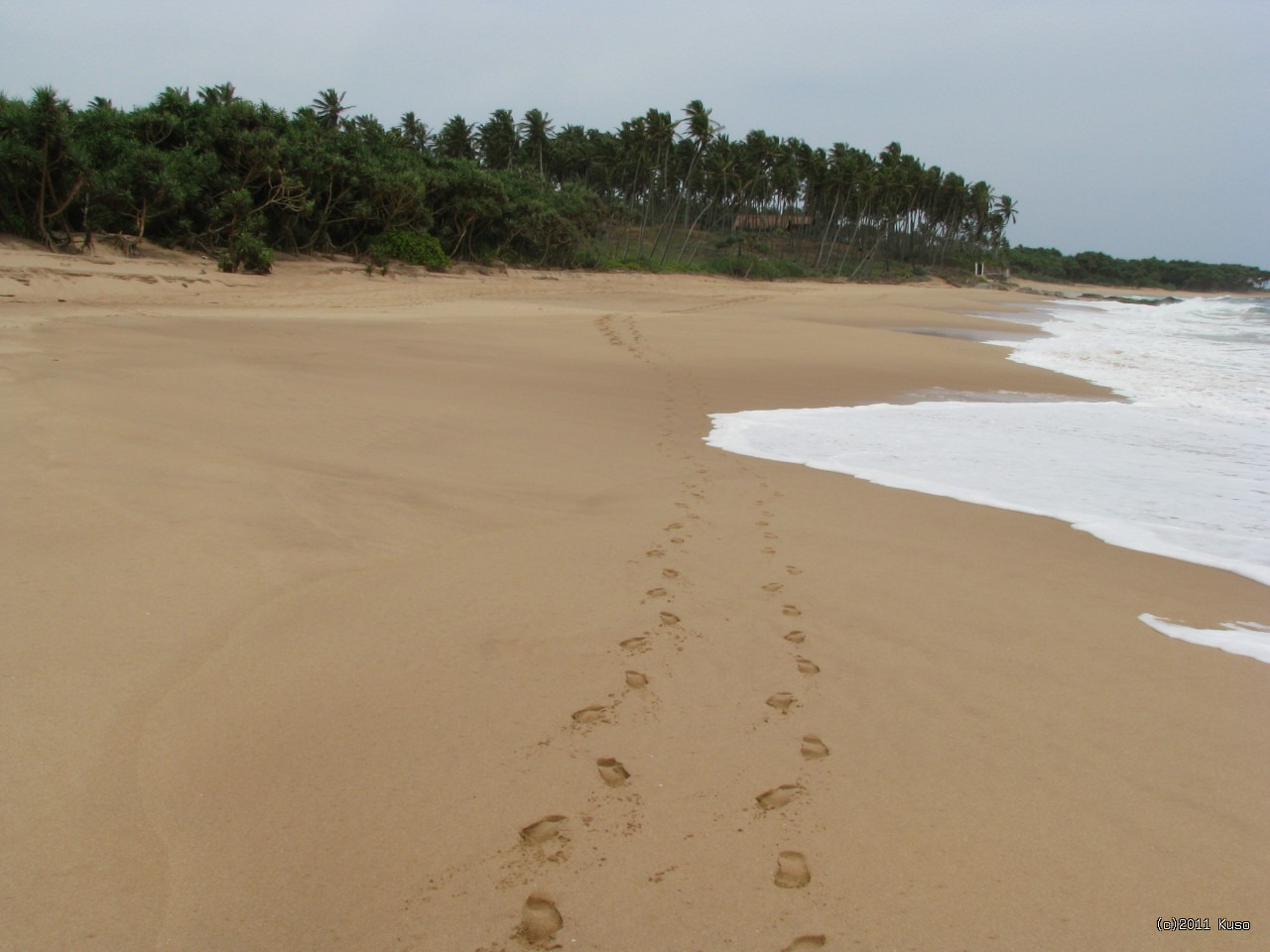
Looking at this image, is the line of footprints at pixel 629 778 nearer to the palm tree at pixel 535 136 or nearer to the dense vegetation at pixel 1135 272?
the palm tree at pixel 535 136

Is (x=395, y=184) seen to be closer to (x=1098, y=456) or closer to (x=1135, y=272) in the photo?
(x=1098, y=456)

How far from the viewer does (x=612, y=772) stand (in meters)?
2.34

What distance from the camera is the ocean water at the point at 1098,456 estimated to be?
4.91 m

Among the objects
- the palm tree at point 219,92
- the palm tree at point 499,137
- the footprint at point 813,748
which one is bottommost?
the footprint at point 813,748

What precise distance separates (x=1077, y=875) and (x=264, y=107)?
88.7ft

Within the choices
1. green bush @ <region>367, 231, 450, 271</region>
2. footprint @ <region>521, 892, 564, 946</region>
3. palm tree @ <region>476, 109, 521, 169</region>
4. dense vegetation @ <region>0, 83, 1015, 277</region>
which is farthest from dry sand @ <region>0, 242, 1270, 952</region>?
palm tree @ <region>476, 109, 521, 169</region>

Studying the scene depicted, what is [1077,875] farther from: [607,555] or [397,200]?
[397,200]

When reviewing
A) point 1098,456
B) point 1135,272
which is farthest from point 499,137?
point 1135,272

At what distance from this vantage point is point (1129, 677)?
10.1 ft

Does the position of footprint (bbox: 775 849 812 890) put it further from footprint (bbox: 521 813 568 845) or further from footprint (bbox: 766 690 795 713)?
footprint (bbox: 766 690 795 713)

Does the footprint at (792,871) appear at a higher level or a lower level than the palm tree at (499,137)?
lower

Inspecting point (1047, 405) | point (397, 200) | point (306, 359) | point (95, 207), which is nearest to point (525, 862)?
point (306, 359)

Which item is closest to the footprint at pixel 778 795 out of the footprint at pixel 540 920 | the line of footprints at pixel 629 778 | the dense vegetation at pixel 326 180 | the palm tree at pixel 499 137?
the line of footprints at pixel 629 778

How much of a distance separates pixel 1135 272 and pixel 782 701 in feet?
372
